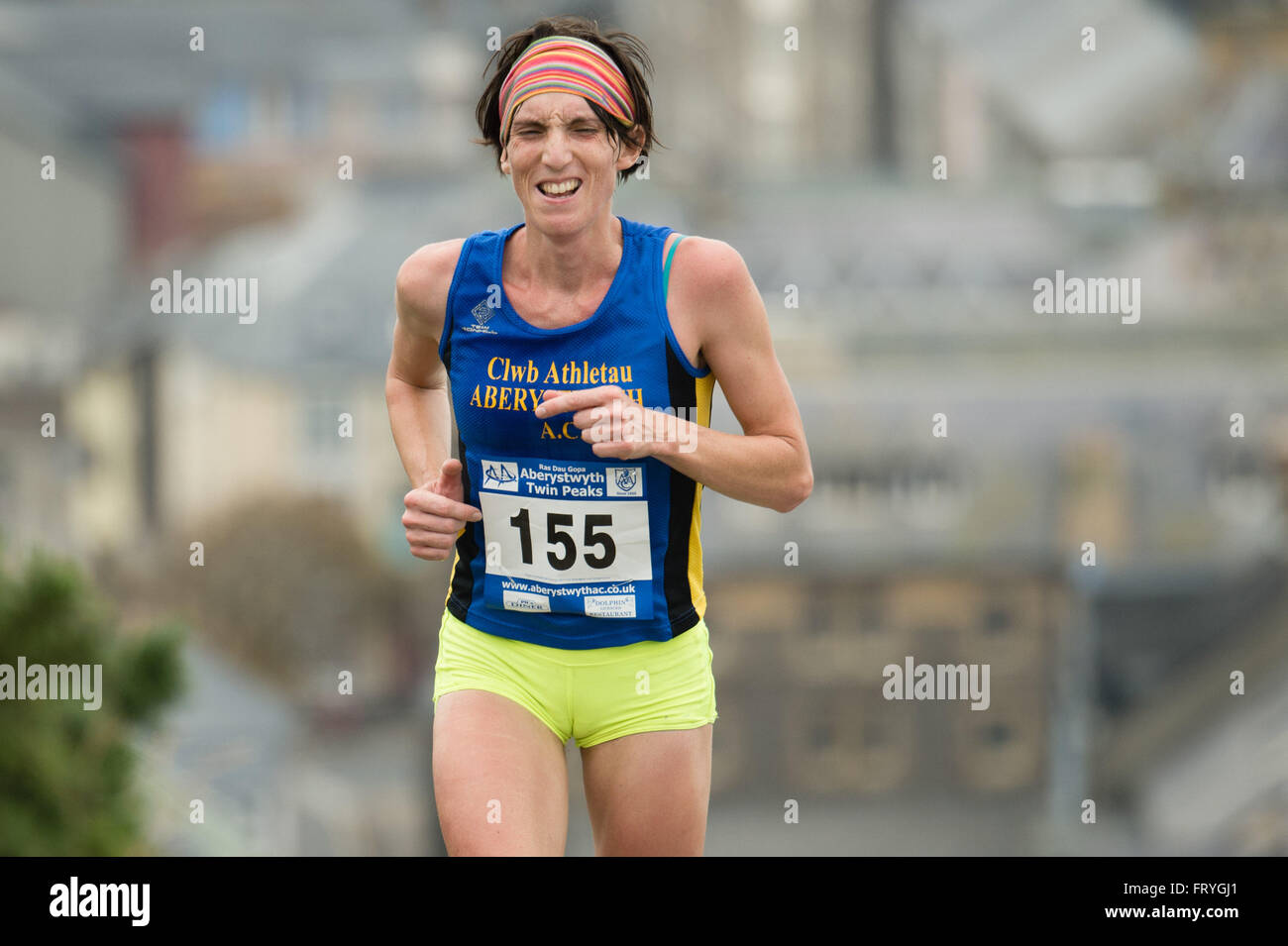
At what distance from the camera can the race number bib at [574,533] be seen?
4.11 meters

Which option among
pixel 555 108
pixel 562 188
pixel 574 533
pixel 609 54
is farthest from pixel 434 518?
pixel 609 54

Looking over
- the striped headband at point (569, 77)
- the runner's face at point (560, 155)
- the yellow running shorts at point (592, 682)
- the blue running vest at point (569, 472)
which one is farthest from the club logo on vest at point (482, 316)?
the yellow running shorts at point (592, 682)

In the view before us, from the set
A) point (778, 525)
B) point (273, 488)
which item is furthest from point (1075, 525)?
point (273, 488)

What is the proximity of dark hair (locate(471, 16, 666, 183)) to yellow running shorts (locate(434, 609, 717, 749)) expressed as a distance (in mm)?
1071

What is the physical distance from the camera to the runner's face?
3.95 m

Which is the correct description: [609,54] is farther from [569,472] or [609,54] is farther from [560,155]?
[569,472]

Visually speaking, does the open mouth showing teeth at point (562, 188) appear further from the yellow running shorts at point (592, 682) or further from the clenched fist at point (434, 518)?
the yellow running shorts at point (592, 682)

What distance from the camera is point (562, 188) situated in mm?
3969

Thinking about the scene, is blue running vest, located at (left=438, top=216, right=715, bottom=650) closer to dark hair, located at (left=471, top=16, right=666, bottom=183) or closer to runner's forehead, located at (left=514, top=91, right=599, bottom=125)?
dark hair, located at (left=471, top=16, right=666, bottom=183)

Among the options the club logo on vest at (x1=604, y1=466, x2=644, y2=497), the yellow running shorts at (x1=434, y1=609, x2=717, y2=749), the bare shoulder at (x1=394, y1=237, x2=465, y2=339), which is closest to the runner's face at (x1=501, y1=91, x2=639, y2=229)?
the bare shoulder at (x1=394, y1=237, x2=465, y2=339)

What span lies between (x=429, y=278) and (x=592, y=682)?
97cm

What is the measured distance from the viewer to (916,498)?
300 ft

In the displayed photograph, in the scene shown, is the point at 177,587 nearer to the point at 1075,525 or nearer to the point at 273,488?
the point at 273,488

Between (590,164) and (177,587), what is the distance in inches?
3342
